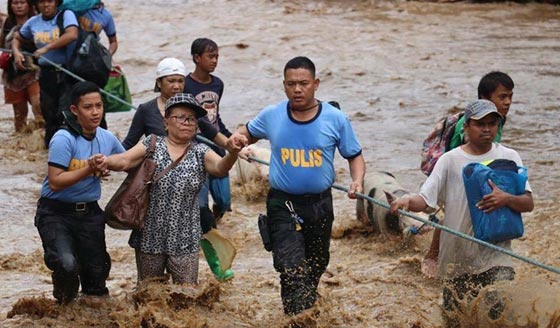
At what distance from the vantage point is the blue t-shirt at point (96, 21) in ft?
39.7

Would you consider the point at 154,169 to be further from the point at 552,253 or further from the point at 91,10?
the point at 91,10

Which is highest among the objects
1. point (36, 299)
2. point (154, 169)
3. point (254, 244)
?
point (154, 169)

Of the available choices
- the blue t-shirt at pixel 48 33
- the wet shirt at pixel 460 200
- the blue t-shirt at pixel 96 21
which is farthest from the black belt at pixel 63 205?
the blue t-shirt at pixel 96 21

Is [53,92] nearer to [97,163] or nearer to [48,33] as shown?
[48,33]

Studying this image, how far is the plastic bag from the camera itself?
19.9ft

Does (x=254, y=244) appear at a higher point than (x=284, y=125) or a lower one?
lower

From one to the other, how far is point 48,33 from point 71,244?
5.07 metres

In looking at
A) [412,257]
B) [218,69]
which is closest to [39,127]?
[218,69]

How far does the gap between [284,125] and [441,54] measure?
1112 centimetres

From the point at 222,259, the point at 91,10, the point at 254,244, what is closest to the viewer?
the point at 222,259

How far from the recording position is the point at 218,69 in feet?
56.5

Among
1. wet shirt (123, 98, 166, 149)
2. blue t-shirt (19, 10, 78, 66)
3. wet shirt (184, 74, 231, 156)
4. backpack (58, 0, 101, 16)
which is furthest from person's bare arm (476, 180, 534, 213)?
backpack (58, 0, 101, 16)

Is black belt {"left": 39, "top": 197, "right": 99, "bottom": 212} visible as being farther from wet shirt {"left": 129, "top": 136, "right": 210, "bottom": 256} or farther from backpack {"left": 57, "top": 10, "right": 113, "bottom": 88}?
backpack {"left": 57, "top": 10, "right": 113, "bottom": 88}

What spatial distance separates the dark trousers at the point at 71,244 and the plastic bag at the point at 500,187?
2201 millimetres
